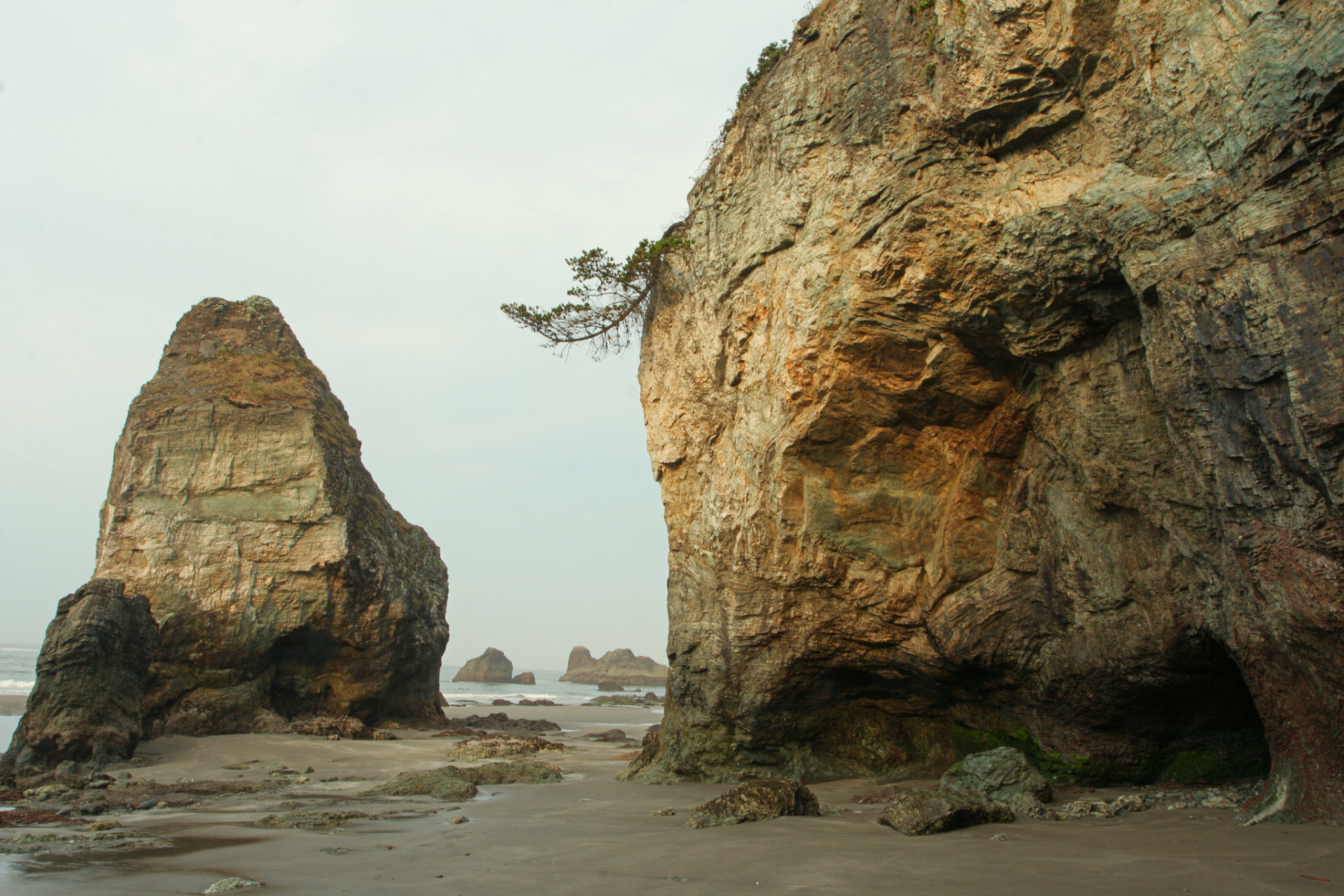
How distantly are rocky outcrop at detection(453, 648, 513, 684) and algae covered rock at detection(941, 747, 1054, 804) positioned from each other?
264ft

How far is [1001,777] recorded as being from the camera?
24.4ft

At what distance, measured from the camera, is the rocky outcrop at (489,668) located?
83.4m

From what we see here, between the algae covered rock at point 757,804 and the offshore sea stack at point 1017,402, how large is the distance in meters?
2.57

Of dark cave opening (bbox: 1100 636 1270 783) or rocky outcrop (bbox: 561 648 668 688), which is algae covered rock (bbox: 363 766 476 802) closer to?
dark cave opening (bbox: 1100 636 1270 783)

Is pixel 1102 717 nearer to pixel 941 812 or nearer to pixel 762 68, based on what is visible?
pixel 941 812

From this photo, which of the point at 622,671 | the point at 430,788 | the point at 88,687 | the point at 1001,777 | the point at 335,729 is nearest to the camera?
the point at 1001,777

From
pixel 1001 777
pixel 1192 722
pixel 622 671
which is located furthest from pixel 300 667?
pixel 622 671

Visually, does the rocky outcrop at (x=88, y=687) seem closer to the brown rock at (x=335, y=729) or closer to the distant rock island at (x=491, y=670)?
the brown rock at (x=335, y=729)

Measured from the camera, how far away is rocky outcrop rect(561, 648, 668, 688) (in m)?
90.1

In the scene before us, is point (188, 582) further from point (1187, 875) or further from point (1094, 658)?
point (1187, 875)

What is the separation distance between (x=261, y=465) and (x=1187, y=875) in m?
20.5

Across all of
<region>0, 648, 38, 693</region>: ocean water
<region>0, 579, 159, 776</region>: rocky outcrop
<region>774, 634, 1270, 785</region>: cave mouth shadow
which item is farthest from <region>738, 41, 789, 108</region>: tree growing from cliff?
<region>0, 648, 38, 693</region>: ocean water

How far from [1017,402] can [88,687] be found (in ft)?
48.3

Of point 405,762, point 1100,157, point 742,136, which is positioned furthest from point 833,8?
point 405,762
